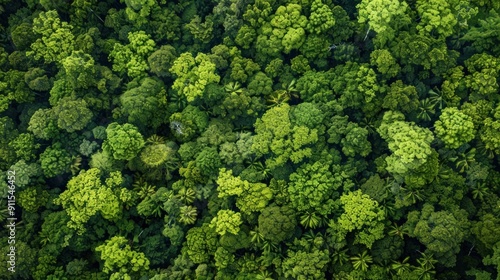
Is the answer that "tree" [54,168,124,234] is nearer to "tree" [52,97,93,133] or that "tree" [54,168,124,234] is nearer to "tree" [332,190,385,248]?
"tree" [52,97,93,133]

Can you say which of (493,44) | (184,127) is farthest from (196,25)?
(493,44)

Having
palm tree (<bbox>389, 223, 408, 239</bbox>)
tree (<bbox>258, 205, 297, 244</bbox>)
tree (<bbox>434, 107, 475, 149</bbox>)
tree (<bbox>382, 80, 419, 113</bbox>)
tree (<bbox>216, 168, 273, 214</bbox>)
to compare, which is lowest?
palm tree (<bbox>389, 223, 408, 239</bbox>)

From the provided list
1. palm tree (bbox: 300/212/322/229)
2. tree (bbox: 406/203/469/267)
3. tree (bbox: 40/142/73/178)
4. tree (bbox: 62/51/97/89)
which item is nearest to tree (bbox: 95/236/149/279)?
tree (bbox: 40/142/73/178)

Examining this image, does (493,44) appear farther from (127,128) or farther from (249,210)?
(127,128)

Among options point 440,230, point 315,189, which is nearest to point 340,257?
point 315,189

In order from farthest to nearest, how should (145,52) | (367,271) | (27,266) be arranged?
(145,52) < (27,266) < (367,271)

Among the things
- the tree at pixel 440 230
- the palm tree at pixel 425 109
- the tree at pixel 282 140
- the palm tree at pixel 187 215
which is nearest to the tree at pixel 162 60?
the tree at pixel 282 140

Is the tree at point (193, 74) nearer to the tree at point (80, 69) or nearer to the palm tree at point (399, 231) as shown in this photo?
the tree at point (80, 69)
